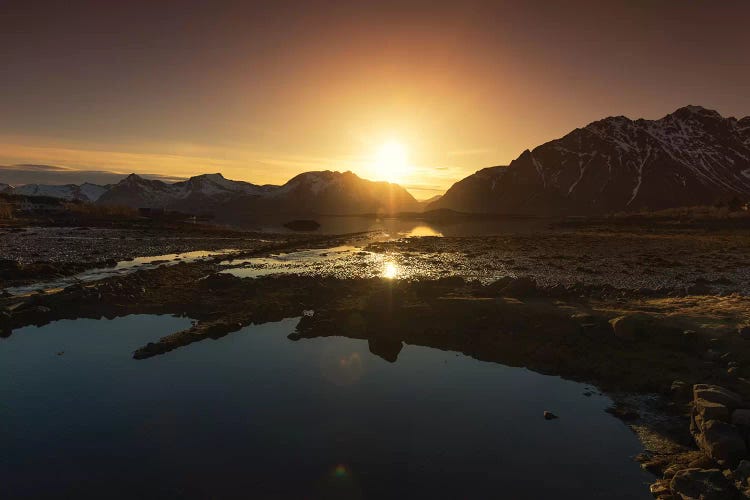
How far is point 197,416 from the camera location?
1479cm

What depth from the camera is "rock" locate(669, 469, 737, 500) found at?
33.8 feet

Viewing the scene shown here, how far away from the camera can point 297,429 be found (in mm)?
14094

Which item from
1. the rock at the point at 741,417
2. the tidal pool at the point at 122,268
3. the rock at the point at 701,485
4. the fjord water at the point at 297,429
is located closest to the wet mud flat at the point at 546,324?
the rock at the point at 701,485

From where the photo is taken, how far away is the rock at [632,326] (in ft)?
65.1

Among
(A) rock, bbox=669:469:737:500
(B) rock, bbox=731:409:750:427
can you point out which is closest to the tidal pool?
(A) rock, bbox=669:469:737:500

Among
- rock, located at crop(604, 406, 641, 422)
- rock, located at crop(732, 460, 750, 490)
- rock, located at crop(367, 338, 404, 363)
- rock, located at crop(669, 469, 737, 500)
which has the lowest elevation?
rock, located at crop(367, 338, 404, 363)

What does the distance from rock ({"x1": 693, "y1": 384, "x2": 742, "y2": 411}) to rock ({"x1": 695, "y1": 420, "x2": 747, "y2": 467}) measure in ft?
3.62

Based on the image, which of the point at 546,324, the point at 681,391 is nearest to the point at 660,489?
the point at 681,391

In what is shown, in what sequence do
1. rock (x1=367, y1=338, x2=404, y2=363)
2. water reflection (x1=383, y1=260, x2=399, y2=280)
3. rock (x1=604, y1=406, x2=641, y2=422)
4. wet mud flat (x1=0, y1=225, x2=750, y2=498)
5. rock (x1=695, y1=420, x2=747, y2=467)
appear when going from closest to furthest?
1. rock (x1=695, y1=420, x2=747, y2=467)
2. wet mud flat (x1=0, y1=225, x2=750, y2=498)
3. rock (x1=604, y1=406, x2=641, y2=422)
4. rock (x1=367, y1=338, x2=404, y2=363)
5. water reflection (x1=383, y1=260, x2=399, y2=280)

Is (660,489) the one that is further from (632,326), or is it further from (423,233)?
(423,233)

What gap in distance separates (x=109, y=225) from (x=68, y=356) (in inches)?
4442

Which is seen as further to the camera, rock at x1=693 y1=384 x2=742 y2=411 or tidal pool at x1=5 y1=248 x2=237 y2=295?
tidal pool at x1=5 y1=248 x2=237 y2=295

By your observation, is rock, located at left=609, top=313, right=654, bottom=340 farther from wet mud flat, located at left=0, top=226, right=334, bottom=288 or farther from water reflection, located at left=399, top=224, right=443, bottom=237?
water reflection, located at left=399, top=224, right=443, bottom=237

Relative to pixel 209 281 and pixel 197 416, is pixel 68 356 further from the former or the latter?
pixel 209 281
